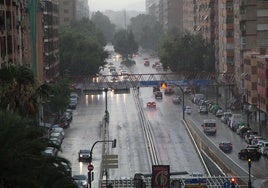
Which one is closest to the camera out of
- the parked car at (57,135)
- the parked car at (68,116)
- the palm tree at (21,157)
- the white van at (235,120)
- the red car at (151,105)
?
the palm tree at (21,157)

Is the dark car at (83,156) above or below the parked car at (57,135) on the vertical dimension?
below

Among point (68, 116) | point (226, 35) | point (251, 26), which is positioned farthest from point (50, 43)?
point (251, 26)

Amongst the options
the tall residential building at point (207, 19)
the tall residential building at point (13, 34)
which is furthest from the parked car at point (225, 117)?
the tall residential building at point (207, 19)

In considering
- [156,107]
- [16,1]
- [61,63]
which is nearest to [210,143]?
[16,1]

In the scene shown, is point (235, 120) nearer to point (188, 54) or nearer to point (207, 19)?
point (188, 54)

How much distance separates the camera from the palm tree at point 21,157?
29.9 meters

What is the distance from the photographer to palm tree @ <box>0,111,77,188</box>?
2989 cm

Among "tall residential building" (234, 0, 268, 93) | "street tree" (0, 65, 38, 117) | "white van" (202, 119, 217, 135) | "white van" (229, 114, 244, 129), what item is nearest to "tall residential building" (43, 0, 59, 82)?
"tall residential building" (234, 0, 268, 93)

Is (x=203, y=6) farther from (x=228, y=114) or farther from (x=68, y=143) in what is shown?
(x=68, y=143)

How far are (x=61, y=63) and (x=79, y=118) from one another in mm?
37320

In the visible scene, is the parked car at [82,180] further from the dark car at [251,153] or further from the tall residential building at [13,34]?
the dark car at [251,153]

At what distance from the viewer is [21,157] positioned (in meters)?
30.2

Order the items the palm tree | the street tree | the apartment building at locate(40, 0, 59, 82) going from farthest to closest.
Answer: the apartment building at locate(40, 0, 59, 82) < the street tree < the palm tree

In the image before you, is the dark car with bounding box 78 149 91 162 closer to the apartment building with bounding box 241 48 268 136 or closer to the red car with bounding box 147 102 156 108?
the apartment building with bounding box 241 48 268 136
